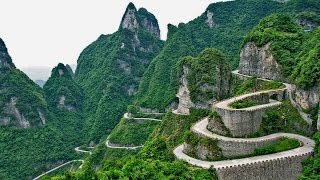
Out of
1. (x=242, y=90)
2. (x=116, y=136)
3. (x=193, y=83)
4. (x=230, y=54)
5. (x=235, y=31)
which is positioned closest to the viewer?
(x=242, y=90)

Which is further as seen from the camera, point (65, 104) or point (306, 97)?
point (65, 104)

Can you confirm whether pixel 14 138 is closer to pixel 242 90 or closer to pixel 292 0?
pixel 242 90

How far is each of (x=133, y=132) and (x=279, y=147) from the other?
51590mm

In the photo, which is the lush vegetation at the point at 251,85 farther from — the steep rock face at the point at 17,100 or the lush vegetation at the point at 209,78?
the steep rock face at the point at 17,100

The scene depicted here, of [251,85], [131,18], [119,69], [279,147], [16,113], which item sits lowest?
[16,113]

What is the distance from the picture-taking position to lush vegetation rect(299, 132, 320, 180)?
38.1m

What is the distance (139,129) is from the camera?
303ft

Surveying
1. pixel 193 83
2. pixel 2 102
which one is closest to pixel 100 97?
pixel 2 102

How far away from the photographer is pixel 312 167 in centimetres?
3909

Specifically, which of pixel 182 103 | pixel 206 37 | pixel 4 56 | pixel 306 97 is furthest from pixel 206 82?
pixel 206 37

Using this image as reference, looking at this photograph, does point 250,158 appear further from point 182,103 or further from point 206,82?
point 182,103

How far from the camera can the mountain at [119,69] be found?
115 meters

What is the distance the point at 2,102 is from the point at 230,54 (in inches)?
1873

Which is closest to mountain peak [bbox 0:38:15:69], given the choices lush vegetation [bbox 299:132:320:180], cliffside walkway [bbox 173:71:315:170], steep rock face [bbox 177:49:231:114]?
steep rock face [bbox 177:49:231:114]
